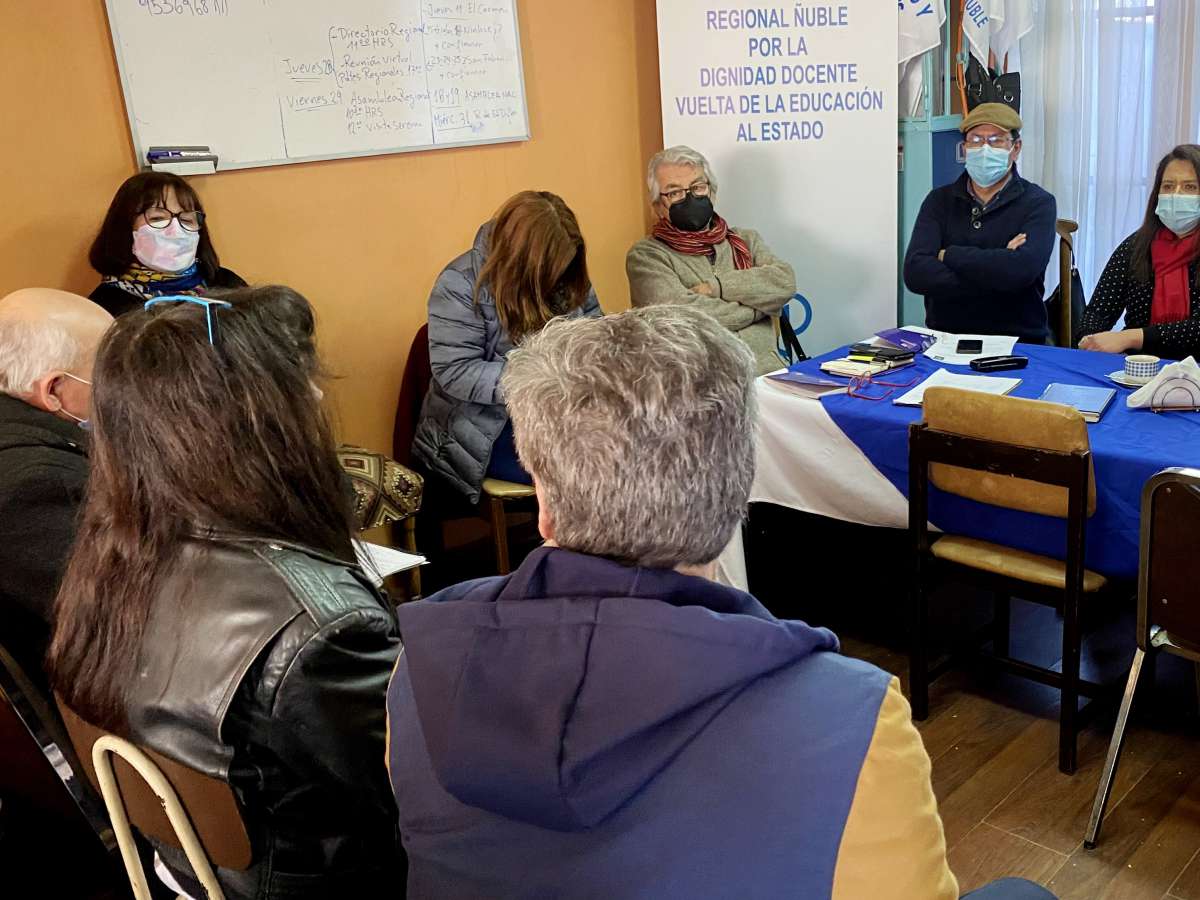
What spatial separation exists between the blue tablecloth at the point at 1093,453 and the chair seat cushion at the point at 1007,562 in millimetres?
21

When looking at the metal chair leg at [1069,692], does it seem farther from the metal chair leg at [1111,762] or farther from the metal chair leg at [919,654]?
the metal chair leg at [919,654]

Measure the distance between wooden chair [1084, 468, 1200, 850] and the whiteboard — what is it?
2.54m

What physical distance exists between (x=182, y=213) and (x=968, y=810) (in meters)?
2.39

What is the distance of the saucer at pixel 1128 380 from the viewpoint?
2.65 meters

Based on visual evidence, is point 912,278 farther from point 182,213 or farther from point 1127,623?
point 182,213

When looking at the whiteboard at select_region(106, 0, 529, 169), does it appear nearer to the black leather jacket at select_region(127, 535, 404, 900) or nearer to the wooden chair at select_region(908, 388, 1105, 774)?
the wooden chair at select_region(908, 388, 1105, 774)

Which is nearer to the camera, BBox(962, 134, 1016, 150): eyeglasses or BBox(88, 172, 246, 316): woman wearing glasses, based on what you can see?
BBox(88, 172, 246, 316): woman wearing glasses

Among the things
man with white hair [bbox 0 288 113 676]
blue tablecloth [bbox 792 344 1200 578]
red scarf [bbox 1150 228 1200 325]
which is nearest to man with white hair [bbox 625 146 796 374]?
blue tablecloth [bbox 792 344 1200 578]

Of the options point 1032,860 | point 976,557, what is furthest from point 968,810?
point 976,557

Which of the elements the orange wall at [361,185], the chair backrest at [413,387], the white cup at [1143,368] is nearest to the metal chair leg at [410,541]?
the chair backrest at [413,387]

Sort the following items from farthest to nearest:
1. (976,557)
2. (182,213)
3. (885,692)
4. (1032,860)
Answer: (182,213) → (976,557) → (1032,860) → (885,692)

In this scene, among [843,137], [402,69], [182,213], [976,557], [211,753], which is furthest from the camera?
[843,137]

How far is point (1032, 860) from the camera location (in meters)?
2.12

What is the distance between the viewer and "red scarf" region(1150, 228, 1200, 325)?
3.14 meters
